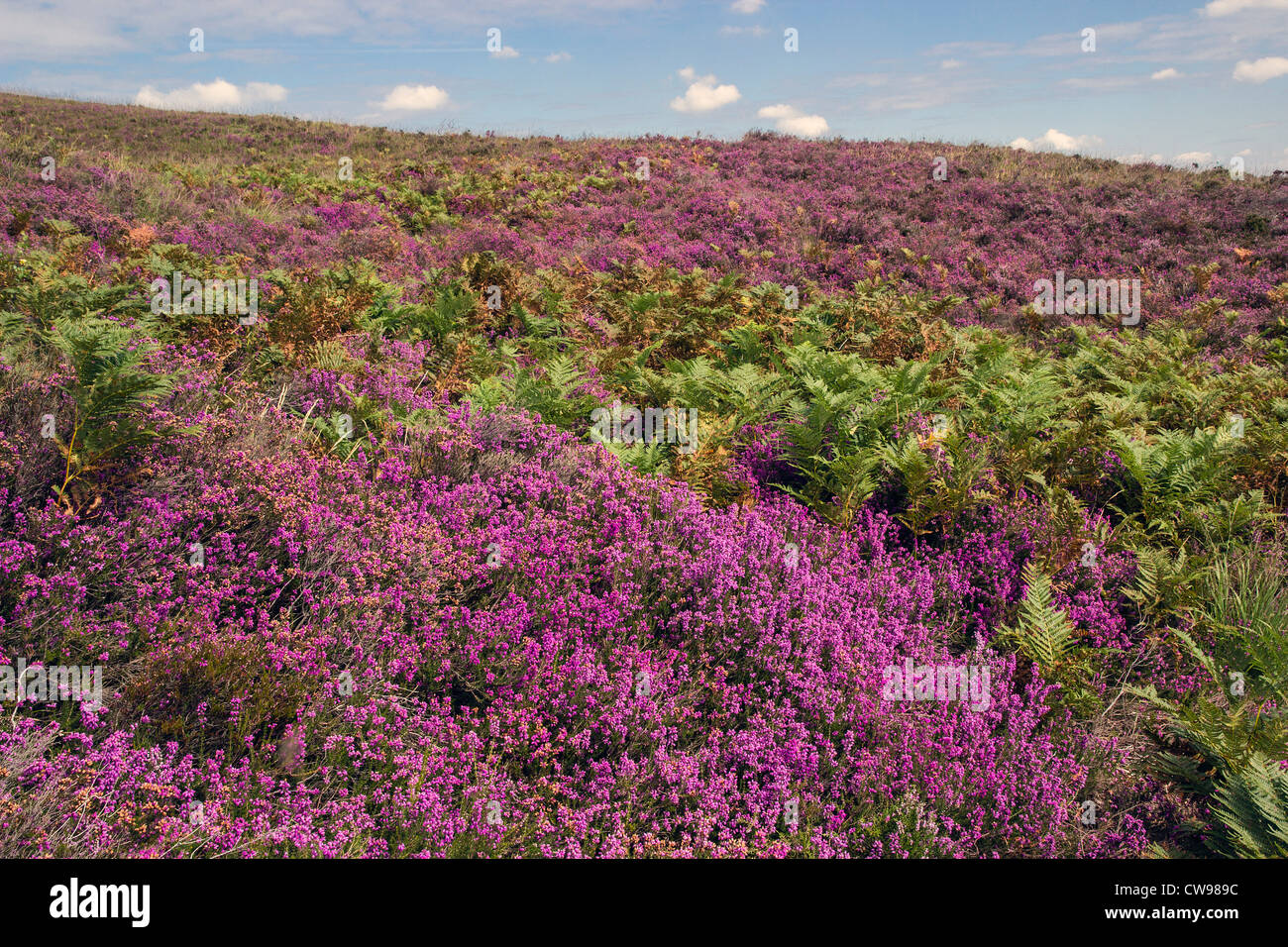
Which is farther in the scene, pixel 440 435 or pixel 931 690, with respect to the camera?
pixel 440 435

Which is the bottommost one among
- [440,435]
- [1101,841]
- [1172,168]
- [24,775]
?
[1101,841]

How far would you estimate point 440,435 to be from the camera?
4.73m

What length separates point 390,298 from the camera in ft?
27.6

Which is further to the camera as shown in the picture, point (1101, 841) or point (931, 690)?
point (931, 690)

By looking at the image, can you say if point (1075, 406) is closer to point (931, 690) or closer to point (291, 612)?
point (931, 690)

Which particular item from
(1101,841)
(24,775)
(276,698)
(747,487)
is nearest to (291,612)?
(276,698)

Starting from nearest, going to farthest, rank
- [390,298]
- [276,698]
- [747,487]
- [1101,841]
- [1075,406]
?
[276,698]
[1101,841]
[747,487]
[1075,406]
[390,298]

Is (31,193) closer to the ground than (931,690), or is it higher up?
higher up

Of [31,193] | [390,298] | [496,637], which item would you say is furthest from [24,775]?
[31,193]

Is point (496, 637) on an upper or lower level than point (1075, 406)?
lower

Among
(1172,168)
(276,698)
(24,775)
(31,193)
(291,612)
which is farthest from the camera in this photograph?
(1172,168)

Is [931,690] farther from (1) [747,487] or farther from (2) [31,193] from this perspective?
(2) [31,193]

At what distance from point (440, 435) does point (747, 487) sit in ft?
7.07
